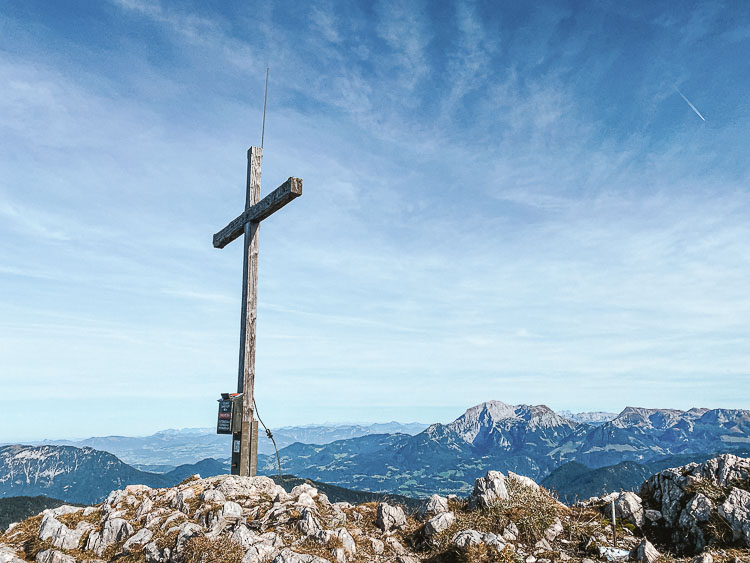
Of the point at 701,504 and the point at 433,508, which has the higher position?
the point at 701,504

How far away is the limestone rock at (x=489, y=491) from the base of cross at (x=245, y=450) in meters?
6.92

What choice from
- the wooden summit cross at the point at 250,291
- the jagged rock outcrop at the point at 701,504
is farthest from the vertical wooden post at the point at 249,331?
the jagged rock outcrop at the point at 701,504

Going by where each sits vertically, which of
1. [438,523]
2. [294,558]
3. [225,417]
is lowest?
[294,558]

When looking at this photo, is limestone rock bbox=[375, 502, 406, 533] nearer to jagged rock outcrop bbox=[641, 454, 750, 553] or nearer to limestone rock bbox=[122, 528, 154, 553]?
limestone rock bbox=[122, 528, 154, 553]

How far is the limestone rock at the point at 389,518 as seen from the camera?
1089cm

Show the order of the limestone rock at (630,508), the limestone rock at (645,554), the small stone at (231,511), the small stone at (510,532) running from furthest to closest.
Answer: the small stone at (231,511)
the limestone rock at (630,508)
the small stone at (510,532)
the limestone rock at (645,554)

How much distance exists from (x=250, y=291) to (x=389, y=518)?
8.59 m

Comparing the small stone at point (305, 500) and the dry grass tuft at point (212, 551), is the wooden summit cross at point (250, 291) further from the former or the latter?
the dry grass tuft at point (212, 551)

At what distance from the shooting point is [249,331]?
16234 millimetres


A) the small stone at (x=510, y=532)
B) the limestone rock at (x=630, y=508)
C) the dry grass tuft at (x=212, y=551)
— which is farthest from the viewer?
the limestone rock at (x=630, y=508)

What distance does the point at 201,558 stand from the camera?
9227 millimetres

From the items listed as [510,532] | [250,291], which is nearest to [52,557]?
[250,291]

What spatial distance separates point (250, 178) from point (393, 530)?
40.2ft

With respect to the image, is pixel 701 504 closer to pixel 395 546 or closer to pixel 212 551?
pixel 395 546
